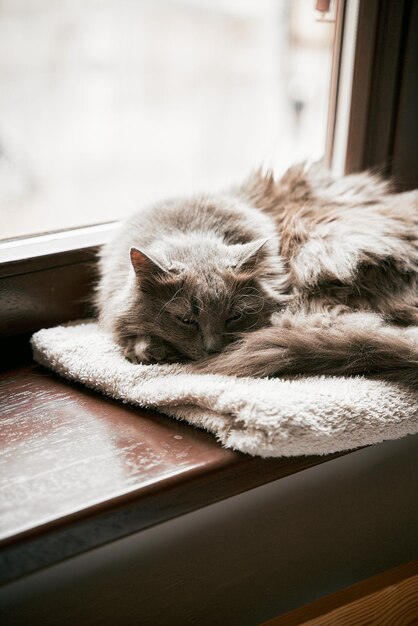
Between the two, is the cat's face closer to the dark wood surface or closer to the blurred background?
the dark wood surface

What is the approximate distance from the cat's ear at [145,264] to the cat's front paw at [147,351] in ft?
0.44

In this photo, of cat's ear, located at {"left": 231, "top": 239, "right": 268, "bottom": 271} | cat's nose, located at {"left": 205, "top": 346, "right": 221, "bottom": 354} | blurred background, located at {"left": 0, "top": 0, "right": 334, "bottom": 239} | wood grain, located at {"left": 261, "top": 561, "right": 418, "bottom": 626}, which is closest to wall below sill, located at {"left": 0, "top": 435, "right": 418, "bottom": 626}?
wood grain, located at {"left": 261, "top": 561, "right": 418, "bottom": 626}

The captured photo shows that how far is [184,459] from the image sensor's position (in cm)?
92

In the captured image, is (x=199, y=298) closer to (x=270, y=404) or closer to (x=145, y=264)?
(x=145, y=264)

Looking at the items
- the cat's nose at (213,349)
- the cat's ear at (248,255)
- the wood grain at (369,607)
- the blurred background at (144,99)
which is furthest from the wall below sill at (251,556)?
the blurred background at (144,99)

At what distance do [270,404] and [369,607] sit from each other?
1.53 feet

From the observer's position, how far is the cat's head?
119 centimetres

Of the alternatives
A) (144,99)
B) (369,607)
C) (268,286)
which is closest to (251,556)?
(369,607)

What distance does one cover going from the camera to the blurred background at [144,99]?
1246mm

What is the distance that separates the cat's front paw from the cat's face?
15 millimetres

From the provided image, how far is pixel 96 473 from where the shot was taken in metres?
0.90

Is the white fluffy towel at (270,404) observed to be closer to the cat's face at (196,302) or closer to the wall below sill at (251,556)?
the cat's face at (196,302)

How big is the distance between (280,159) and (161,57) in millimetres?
452

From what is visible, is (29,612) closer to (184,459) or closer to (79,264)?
(184,459)
